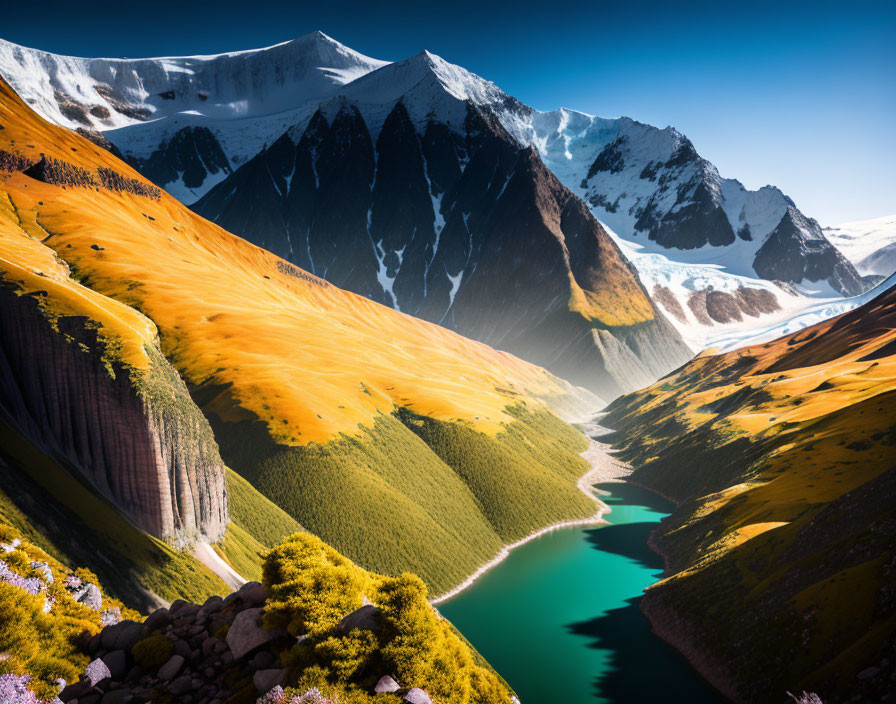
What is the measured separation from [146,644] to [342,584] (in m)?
9.54

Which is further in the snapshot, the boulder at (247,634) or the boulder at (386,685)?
the boulder at (386,685)

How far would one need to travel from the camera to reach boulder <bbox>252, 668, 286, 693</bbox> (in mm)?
23344

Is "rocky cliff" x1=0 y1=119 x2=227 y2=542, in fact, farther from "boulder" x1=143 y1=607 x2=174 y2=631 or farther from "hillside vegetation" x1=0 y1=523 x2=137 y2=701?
"boulder" x1=143 y1=607 x2=174 y2=631

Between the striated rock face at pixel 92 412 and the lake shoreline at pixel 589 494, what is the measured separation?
46.8 metres

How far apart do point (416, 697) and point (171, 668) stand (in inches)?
459

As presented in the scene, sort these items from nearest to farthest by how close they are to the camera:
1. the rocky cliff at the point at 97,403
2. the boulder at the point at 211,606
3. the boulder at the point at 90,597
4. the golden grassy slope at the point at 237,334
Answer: the boulder at the point at 211,606, the boulder at the point at 90,597, the rocky cliff at the point at 97,403, the golden grassy slope at the point at 237,334

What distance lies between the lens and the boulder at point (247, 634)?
24969 mm

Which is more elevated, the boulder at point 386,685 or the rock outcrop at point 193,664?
the rock outcrop at point 193,664

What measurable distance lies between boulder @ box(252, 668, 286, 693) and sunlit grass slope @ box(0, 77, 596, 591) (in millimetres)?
41916

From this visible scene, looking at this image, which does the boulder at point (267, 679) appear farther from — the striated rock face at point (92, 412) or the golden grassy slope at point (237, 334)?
the golden grassy slope at point (237, 334)

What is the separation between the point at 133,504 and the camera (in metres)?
50.3

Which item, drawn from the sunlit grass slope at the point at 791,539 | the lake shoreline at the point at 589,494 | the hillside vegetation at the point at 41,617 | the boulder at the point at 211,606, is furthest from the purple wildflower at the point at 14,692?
the lake shoreline at the point at 589,494

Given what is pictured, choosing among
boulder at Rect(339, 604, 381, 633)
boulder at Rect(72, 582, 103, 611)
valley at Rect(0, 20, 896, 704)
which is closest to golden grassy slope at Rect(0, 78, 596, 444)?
valley at Rect(0, 20, 896, 704)

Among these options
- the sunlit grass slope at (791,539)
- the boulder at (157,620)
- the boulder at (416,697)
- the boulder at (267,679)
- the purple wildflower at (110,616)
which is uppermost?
the boulder at (157,620)
